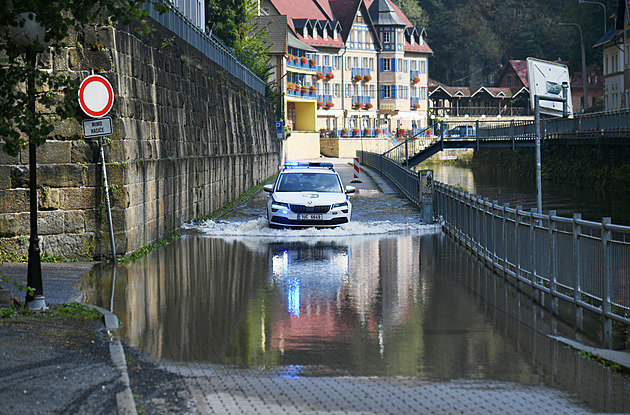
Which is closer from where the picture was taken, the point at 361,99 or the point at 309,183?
the point at 309,183

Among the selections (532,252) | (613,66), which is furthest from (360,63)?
(532,252)

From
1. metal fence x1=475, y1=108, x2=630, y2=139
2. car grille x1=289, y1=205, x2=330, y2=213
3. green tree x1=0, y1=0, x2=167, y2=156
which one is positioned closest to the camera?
green tree x1=0, y1=0, x2=167, y2=156

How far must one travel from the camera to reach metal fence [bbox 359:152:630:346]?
10.0 metres

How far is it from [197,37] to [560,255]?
17605mm

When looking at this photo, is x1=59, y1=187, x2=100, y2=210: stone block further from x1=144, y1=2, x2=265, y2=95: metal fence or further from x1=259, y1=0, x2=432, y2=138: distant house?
x1=259, y1=0, x2=432, y2=138: distant house

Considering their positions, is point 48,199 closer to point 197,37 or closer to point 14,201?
point 14,201

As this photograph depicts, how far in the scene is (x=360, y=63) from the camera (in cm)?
11831

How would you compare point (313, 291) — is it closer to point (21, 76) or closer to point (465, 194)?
point (21, 76)

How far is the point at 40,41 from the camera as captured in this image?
10.8 meters

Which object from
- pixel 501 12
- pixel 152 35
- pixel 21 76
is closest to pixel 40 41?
pixel 21 76

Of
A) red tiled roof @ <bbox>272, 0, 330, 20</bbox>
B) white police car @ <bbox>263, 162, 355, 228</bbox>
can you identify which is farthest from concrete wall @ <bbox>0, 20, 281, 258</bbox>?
red tiled roof @ <bbox>272, 0, 330, 20</bbox>

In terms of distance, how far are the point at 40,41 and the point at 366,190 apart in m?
32.1

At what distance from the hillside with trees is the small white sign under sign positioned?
122598 millimetres

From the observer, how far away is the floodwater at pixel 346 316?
333 inches
